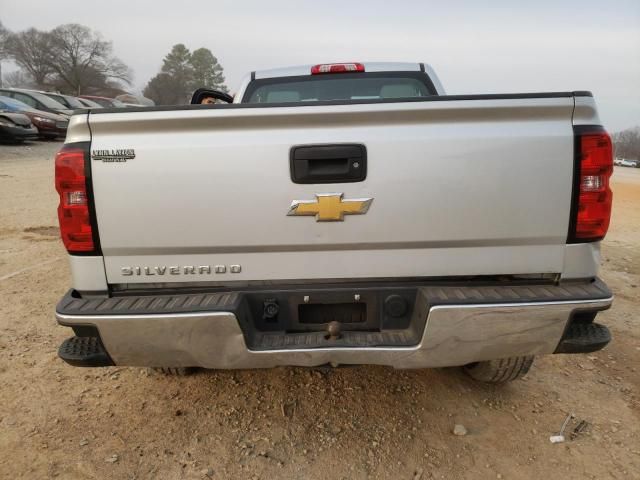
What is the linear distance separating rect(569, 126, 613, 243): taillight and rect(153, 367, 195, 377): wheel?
2323mm

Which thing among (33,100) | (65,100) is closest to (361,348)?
(33,100)

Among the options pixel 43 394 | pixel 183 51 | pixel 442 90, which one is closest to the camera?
pixel 43 394

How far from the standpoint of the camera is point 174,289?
7.29 ft

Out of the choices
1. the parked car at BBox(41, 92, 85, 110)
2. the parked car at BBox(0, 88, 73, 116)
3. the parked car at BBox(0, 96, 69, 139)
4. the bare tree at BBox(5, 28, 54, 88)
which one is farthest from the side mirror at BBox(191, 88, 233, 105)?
the bare tree at BBox(5, 28, 54, 88)

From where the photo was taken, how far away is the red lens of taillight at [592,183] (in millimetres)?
2039

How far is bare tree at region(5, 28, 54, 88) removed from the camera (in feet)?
196

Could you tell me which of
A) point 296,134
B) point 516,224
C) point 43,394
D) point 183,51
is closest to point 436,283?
point 516,224

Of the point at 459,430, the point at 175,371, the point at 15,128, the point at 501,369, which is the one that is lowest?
the point at 459,430

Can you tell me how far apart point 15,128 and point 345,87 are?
1480cm

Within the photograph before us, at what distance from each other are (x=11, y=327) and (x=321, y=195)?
122 inches

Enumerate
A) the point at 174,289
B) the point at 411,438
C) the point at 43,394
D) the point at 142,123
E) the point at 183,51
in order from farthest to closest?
the point at 183,51, the point at 43,394, the point at 411,438, the point at 174,289, the point at 142,123

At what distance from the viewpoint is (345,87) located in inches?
148

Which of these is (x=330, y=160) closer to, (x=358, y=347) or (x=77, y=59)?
(x=358, y=347)

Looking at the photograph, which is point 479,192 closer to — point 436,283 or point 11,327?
point 436,283
